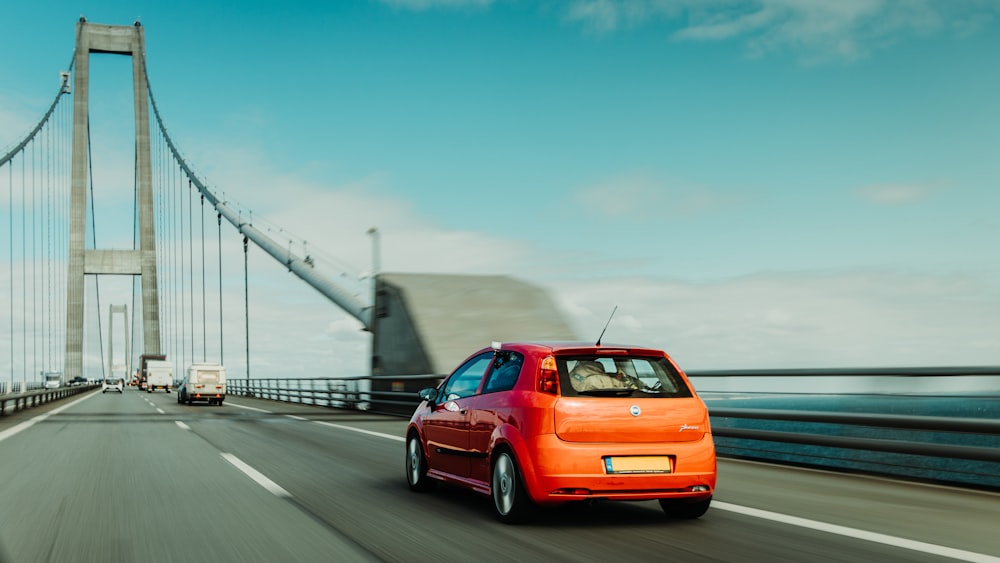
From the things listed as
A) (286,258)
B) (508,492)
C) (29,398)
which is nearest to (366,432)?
(508,492)

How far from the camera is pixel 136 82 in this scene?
7344 centimetres

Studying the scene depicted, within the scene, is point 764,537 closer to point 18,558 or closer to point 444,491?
point 444,491

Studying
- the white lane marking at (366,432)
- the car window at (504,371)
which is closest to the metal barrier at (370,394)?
the white lane marking at (366,432)

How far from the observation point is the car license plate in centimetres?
630

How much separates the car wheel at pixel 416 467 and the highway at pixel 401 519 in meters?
0.14

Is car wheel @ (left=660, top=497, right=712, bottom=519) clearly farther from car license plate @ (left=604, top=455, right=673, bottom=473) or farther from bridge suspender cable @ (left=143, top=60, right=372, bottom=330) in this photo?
bridge suspender cable @ (left=143, top=60, right=372, bottom=330)

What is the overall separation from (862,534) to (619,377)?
1.89 m

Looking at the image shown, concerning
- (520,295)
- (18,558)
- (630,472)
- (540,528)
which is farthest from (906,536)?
(520,295)

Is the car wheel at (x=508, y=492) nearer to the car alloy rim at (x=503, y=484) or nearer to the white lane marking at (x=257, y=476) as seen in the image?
the car alloy rim at (x=503, y=484)

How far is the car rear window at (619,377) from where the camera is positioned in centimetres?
654

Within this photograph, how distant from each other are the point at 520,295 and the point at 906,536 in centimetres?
1771

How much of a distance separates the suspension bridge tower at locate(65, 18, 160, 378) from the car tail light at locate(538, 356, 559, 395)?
64821mm

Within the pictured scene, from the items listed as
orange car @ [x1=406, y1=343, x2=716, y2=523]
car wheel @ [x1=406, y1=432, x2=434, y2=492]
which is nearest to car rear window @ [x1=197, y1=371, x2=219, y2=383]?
car wheel @ [x1=406, y1=432, x2=434, y2=492]

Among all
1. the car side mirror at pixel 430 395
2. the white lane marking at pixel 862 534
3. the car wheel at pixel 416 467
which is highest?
the car side mirror at pixel 430 395
